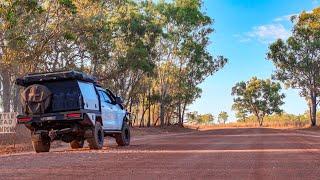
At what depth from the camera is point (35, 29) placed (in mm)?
29297

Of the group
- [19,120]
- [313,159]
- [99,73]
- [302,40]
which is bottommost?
[313,159]

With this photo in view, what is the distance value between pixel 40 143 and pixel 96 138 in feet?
5.57

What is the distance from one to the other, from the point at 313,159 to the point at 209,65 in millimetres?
51030

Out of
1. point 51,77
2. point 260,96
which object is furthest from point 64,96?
point 260,96

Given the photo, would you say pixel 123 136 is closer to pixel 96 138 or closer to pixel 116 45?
pixel 96 138

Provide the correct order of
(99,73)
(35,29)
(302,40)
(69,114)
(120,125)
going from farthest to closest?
(302,40)
(99,73)
(35,29)
(120,125)
(69,114)

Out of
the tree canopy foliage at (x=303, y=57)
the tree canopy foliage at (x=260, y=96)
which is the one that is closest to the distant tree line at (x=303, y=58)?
the tree canopy foliage at (x=303, y=57)

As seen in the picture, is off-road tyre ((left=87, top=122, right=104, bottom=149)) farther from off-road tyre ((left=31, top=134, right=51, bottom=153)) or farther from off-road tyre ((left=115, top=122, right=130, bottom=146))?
off-road tyre ((left=115, top=122, right=130, bottom=146))

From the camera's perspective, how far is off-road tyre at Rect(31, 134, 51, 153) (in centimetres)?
1661

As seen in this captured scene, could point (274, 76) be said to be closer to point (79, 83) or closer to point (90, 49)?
point (90, 49)

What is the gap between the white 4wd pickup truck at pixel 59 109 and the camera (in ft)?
53.0

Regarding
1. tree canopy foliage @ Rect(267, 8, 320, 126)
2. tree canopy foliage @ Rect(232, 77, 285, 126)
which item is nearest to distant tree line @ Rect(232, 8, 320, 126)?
tree canopy foliage @ Rect(267, 8, 320, 126)

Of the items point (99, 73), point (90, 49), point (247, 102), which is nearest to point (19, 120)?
point (90, 49)

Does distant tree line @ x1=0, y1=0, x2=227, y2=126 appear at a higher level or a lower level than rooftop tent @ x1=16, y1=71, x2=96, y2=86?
higher
